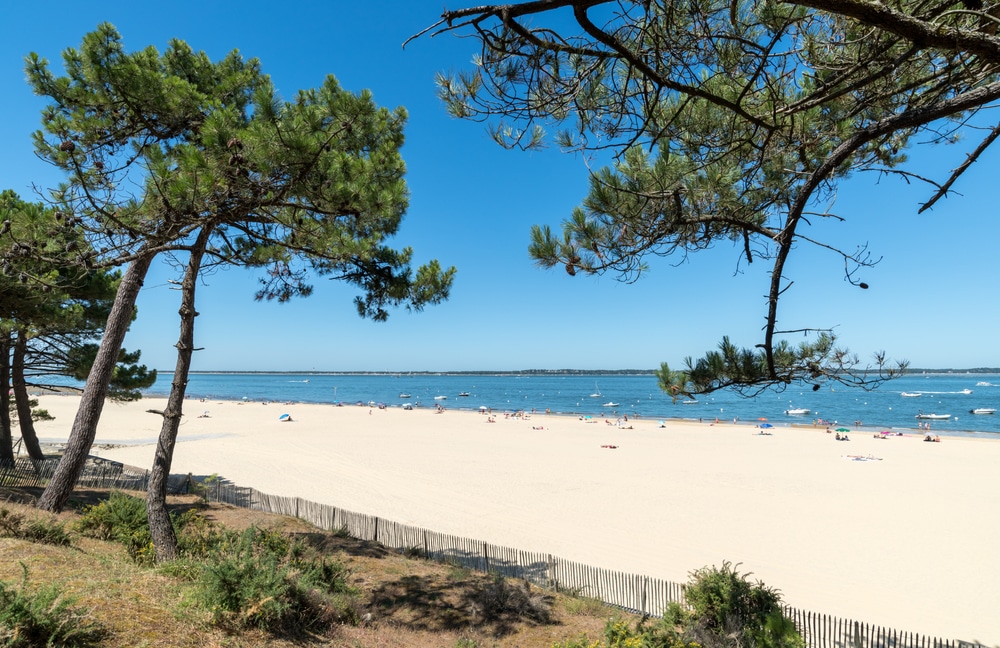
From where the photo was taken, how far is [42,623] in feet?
10.0

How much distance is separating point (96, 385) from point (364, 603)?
5970 millimetres

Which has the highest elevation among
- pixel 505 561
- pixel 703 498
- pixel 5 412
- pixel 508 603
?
pixel 5 412

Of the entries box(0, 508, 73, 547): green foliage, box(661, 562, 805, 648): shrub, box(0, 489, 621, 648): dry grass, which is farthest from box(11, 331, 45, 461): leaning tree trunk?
box(661, 562, 805, 648): shrub

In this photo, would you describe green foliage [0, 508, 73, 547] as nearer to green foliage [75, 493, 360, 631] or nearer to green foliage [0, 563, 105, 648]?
green foliage [75, 493, 360, 631]

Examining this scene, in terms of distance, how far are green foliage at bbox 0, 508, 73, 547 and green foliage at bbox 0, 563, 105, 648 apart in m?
3.48

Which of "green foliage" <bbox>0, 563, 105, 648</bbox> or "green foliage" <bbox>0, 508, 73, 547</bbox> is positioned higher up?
"green foliage" <bbox>0, 563, 105, 648</bbox>

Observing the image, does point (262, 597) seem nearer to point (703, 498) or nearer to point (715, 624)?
point (715, 624)

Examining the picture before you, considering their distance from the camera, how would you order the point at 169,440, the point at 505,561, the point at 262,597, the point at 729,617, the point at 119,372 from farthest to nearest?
the point at 119,372 < the point at 505,561 < the point at 169,440 < the point at 729,617 < the point at 262,597

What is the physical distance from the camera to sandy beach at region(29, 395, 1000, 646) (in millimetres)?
9594

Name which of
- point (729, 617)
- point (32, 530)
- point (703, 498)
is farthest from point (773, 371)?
point (703, 498)

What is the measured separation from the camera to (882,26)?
217cm

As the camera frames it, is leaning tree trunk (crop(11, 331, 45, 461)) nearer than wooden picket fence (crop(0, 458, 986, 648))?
No

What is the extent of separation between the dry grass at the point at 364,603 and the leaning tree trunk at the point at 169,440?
1.43 ft

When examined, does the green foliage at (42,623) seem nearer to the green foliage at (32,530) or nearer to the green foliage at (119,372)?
the green foliage at (32,530)
